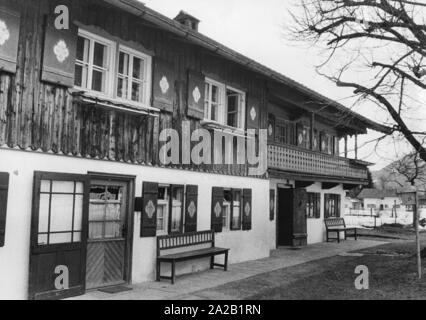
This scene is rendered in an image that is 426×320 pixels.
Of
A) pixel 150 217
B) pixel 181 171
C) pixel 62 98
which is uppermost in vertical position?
pixel 62 98

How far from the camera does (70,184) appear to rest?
8.45 meters

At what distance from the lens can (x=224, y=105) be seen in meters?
13.2

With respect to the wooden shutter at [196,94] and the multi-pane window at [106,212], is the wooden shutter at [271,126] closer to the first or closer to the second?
the wooden shutter at [196,94]

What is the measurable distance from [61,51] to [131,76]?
1912 mm

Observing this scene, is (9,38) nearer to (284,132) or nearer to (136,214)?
(136,214)

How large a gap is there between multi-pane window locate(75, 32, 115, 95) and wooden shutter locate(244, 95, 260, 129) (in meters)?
5.54

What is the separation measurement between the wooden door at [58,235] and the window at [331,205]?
49.7 ft

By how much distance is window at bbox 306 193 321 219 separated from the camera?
66.4 ft

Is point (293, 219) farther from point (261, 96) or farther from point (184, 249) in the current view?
point (184, 249)

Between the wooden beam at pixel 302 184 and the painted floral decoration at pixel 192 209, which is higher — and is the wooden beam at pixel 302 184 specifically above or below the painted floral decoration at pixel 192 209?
above

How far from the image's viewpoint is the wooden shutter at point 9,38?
24.2 ft

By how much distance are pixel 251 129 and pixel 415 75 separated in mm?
4681

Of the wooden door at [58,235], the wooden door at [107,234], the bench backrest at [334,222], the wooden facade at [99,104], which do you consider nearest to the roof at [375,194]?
the bench backrest at [334,222]
